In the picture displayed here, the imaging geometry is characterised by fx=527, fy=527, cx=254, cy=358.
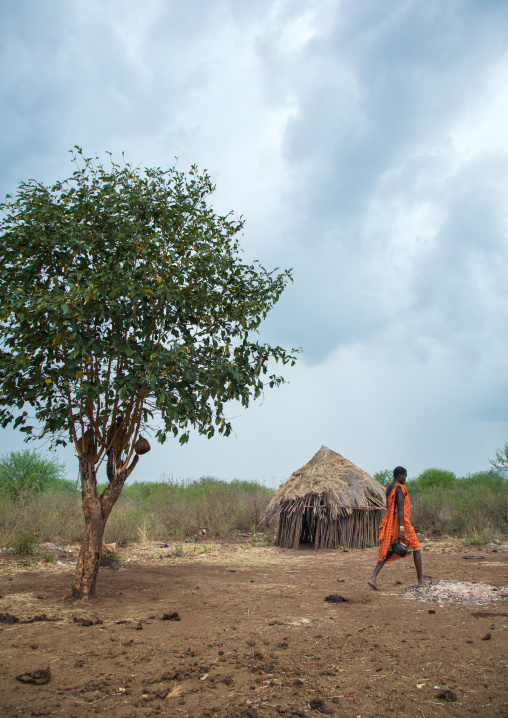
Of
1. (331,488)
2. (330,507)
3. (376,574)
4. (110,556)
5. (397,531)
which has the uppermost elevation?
(331,488)

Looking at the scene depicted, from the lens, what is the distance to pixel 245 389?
21.5 feet

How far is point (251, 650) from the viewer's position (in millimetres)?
4449

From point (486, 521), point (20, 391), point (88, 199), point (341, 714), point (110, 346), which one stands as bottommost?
point (341, 714)

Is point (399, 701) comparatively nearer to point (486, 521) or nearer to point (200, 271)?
point (200, 271)

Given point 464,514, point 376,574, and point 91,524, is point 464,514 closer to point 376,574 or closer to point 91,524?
point 376,574

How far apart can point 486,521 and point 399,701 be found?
40.5 ft

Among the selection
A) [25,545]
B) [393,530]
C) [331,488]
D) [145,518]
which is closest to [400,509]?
[393,530]

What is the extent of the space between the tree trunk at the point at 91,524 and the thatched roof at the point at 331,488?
690 centimetres

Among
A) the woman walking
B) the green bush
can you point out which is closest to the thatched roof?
the woman walking

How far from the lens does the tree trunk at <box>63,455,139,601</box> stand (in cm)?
642

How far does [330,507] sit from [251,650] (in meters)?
8.38

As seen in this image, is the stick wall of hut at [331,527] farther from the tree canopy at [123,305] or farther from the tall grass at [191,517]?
the tree canopy at [123,305]

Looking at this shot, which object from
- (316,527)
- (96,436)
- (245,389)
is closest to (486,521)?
(316,527)

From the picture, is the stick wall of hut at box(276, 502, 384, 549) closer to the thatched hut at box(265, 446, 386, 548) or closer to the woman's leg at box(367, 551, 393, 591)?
the thatched hut at box(265, 446, 386, 548)
